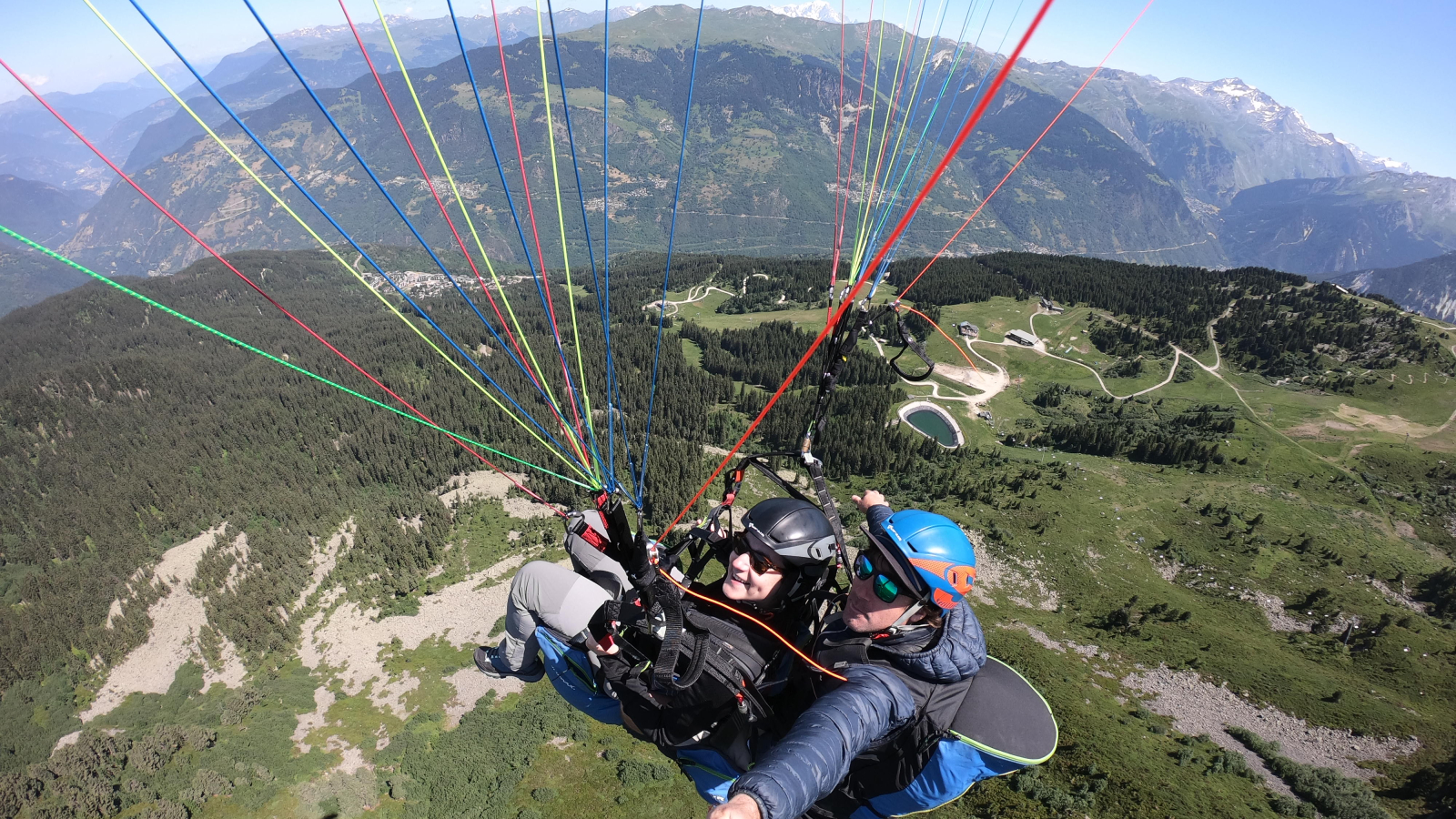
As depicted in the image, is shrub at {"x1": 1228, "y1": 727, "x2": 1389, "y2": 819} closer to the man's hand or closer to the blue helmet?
the blue helmet

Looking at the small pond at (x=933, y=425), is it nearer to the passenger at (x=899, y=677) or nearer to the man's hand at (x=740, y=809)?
the passenger at (x=899, y=677)

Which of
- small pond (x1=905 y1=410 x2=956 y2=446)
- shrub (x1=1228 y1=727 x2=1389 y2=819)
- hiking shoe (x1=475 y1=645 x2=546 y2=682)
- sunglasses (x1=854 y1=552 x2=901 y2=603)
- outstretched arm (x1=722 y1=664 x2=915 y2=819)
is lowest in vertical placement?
small pond (x1=905 y1=410 x2=956 y2=446)

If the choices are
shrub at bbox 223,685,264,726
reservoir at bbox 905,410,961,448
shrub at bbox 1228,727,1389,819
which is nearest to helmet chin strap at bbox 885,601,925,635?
shrub at bbox 1228,727,1389,819

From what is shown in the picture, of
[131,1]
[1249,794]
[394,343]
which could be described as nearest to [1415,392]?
[1249,794]

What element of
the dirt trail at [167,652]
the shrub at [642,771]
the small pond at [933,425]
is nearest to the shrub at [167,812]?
the dirt trail at [167,652]

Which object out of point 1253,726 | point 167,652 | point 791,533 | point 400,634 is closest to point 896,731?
point 791,533

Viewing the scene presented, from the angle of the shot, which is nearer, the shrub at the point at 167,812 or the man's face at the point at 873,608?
the man's face at the point at 873,608

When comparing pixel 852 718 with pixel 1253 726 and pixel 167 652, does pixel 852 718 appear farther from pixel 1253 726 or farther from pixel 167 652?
pixel 167 652
